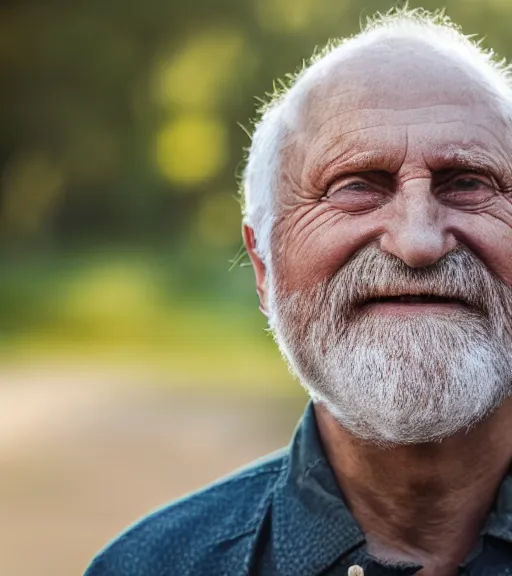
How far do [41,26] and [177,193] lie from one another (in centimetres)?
528

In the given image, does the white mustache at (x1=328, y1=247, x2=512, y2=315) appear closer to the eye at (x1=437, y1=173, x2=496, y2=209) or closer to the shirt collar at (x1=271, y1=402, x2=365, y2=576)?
the eye at (x1=437, y1=173, x2=496, y2=209)

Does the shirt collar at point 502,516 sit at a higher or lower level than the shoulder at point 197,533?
lower

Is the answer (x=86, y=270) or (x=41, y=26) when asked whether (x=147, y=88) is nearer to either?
(x=41, y=26)

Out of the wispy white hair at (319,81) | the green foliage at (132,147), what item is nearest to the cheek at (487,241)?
the wispy white hair at (319,81)

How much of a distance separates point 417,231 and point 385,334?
0.24 metres

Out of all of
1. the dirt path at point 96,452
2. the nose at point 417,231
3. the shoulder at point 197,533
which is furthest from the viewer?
the dirt path at point 96,452

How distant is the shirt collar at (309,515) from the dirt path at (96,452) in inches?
155

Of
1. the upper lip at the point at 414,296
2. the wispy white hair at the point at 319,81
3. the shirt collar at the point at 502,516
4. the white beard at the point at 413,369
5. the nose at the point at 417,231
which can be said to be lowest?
the shirt collar at the point at 502,516

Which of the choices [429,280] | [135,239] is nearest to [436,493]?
[429,280]

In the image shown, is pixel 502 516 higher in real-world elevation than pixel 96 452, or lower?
lower

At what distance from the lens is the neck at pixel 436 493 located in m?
2.16

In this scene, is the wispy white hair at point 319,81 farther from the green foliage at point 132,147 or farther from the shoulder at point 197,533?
the green foliage at point 132,147

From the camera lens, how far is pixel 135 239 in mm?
21156

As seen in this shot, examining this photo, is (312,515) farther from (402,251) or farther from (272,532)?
(402,251)
